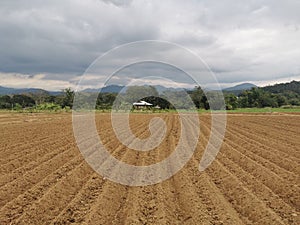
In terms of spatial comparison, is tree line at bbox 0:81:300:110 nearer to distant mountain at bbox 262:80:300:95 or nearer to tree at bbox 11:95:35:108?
tree at bbox 11:95:35:108

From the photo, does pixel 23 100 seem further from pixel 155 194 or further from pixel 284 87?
pixel 284 87

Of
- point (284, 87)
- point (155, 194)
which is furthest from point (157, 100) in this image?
point (284, 87)

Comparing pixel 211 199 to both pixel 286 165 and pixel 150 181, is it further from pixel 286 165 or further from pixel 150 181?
pixel 286 165

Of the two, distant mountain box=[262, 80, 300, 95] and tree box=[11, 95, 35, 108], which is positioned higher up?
distant mountain box=[262, 80, 300, 95]

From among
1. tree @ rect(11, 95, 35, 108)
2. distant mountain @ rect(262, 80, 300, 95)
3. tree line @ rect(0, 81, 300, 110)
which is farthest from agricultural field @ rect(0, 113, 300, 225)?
distant mountain @ rect(262, 80, 300, 95)

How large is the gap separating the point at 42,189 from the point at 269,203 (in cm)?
452

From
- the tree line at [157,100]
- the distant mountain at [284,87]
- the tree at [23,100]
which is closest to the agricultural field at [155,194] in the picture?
the tree line at [157,100]

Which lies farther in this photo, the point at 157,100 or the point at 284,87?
the point at 284,87

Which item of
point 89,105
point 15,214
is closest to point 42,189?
point 15,214

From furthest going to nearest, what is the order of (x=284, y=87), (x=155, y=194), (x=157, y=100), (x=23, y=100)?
(x=284, y=87) < (x=23, y=100) < (x=157, y=100) < (x=155, y=194)

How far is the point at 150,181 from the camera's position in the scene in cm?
718

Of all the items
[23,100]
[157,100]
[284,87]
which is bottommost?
[23,100]

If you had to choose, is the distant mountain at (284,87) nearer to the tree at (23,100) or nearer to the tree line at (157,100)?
the tree line at (157,100)

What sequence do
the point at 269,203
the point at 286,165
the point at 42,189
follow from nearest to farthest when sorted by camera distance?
the point at 269,203 < the point at 42,189 < the point at 286,165
